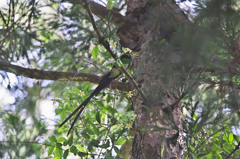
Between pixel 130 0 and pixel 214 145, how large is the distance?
1.68 m

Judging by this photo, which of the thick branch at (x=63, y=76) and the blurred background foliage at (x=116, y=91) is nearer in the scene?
the blurred background foliage at (x=116, y=91)

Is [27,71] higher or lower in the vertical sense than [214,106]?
higher

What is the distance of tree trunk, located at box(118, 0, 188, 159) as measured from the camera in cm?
135

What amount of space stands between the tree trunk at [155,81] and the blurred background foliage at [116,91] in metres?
0.08

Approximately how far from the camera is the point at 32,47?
2727 mm

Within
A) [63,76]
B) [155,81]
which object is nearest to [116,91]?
[155,81]

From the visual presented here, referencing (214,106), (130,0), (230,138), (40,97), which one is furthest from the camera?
(130,0)

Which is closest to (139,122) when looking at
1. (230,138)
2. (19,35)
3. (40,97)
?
(230,138)

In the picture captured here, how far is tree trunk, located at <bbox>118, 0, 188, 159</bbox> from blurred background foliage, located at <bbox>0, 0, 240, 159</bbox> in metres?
0.08

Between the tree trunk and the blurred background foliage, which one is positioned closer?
the blurred background foliage

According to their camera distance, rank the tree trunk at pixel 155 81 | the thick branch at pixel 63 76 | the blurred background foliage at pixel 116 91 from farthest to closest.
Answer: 1. the thick branch at pixel 63 76
2. the tree trunk at pixel 155 81
3. the blurred background foliage at pixel 116 91

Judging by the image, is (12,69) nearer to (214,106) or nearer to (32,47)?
(32,47)

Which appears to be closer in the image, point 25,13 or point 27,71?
point 27,71

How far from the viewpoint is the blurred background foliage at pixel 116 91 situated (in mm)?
1015
